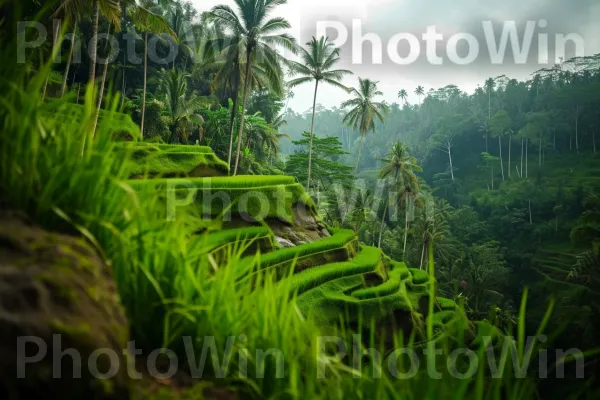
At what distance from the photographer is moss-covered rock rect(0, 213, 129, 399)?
2.62ft

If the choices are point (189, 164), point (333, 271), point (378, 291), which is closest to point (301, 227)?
point (333, 271)

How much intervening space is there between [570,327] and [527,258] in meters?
24.9

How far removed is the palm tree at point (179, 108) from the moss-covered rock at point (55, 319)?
23.8 meters

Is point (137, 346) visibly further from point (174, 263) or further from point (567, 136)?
point (567, 136)

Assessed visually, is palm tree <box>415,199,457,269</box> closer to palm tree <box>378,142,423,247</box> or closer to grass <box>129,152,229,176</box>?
palm tree <box>378,142,423,247</box>

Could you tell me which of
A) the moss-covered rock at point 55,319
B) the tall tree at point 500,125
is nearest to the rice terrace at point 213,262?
the moss-covered rock at point 55,319

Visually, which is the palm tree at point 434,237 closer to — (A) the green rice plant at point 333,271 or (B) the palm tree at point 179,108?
(A) the green rice plant at point 333,271

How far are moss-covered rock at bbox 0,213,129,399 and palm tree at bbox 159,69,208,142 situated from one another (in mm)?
23786

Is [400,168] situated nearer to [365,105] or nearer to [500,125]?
[365,105]

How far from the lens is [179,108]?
2320cm

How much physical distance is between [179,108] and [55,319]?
79.7 feet

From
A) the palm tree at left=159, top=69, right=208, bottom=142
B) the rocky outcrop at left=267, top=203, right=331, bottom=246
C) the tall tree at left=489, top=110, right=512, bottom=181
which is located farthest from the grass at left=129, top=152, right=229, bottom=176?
the tall tree at left=489, top=110, right=512, bottom=181

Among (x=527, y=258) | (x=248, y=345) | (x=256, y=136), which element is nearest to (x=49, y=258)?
(x=248, y=345)

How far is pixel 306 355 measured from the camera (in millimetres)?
1356
